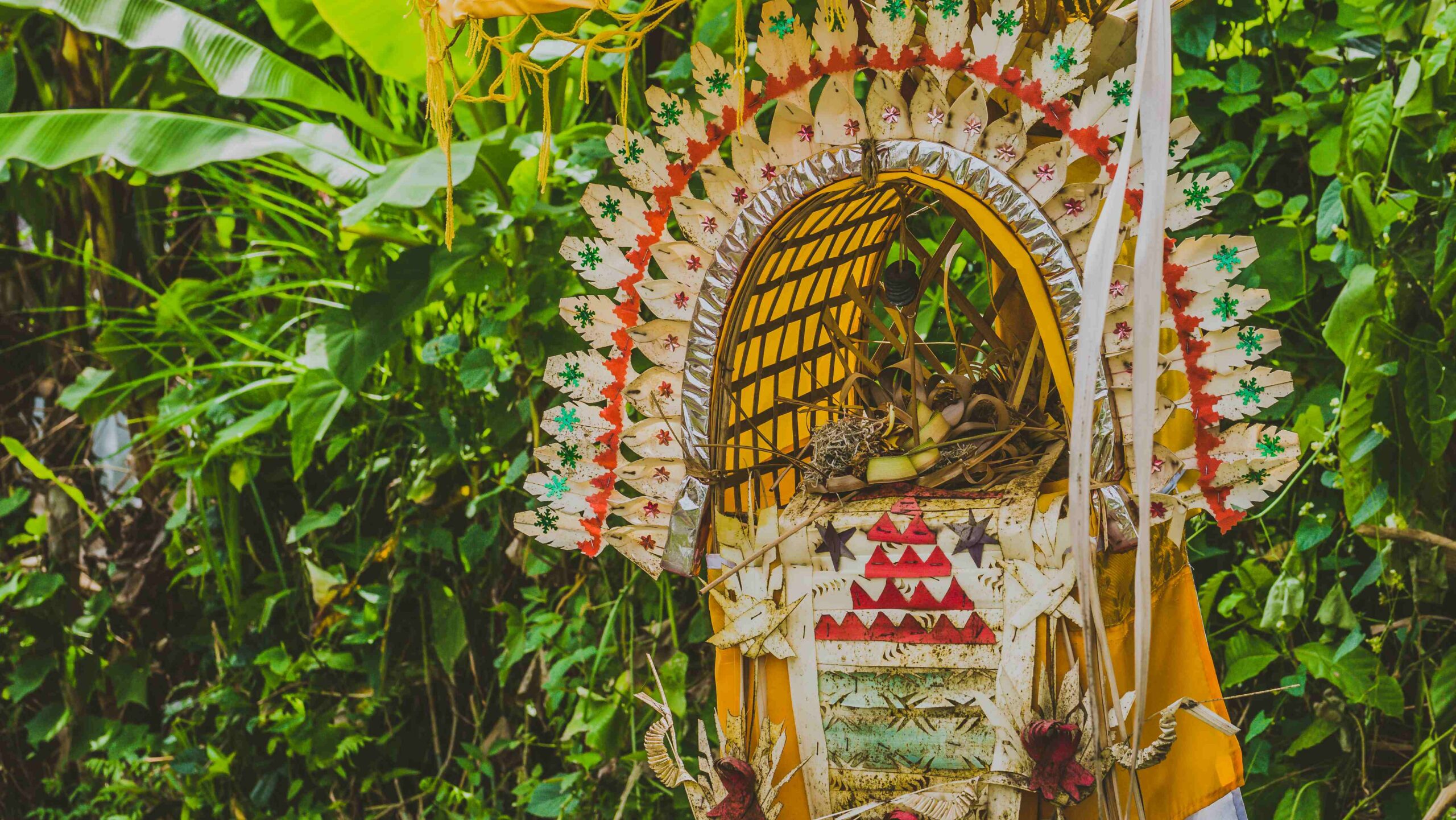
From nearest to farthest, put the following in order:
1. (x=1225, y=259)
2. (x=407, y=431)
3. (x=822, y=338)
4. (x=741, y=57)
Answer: (x=1225, y=259) → (x=741, y=57) → (x=822, y=338) → (x=407, y=431)

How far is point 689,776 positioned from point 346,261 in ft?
4.05

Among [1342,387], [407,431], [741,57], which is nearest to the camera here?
[741,57]

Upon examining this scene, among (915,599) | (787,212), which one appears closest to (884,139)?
(787,212)

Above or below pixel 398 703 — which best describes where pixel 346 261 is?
above

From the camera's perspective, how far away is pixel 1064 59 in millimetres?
772

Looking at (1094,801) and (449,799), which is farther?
(449,799)

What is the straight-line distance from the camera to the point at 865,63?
2.81ft

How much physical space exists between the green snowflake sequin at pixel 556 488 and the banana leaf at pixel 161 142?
0.87 m

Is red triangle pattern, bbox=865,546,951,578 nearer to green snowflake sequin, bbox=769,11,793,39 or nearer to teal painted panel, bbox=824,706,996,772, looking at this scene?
teal painted panel, bbox=824,706,996,772

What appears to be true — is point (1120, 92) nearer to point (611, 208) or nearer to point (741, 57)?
point (741, 57)

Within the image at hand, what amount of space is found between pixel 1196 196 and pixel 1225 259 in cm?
5

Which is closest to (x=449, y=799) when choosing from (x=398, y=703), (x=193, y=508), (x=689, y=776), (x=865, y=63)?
(x=398, y=703)

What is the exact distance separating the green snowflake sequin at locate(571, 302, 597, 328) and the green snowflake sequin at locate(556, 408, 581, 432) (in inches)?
2.8

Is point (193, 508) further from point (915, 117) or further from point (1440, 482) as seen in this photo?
point (1440, 482)
